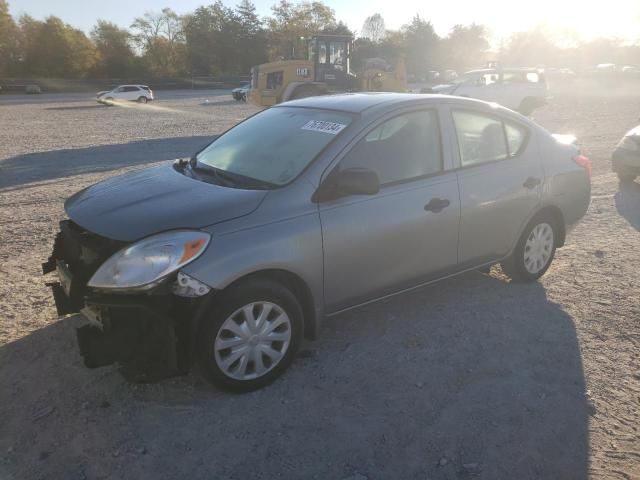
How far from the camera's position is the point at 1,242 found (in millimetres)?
5902

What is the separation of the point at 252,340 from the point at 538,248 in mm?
2927

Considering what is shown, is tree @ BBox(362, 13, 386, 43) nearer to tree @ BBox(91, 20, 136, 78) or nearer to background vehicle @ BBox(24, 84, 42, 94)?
tree @ BBox(91, 20, 136, 78)

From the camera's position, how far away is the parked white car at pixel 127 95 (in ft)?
117

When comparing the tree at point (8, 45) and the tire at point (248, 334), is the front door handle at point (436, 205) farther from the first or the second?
the tree at point (8, 45)

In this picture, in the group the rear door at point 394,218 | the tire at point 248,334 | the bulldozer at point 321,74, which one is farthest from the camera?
the bulldozer at point 321,74

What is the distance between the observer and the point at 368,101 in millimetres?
4141

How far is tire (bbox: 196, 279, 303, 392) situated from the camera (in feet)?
10.1

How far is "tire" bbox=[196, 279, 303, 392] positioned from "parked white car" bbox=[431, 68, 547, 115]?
61.7 feet

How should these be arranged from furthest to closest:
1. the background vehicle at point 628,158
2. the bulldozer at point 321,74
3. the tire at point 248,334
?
the bulldozer at point 321,74
the background vehicle at point 628,158
the tire at point 248,334

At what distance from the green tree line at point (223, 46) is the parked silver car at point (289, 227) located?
127ft

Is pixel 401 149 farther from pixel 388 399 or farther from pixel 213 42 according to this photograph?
pixel 213 42

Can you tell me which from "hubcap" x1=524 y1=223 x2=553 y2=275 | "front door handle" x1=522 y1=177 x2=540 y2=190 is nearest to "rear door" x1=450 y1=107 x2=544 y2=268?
"front door handle" x1=522 y1=177 x2=540 y2=190

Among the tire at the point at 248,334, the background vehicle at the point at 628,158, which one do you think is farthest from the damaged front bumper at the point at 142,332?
the background vehicle at the point at 628,158

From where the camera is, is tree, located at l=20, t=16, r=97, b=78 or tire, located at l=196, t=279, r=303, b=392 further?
tree, located at l=20, t=16, r=97, b=78
